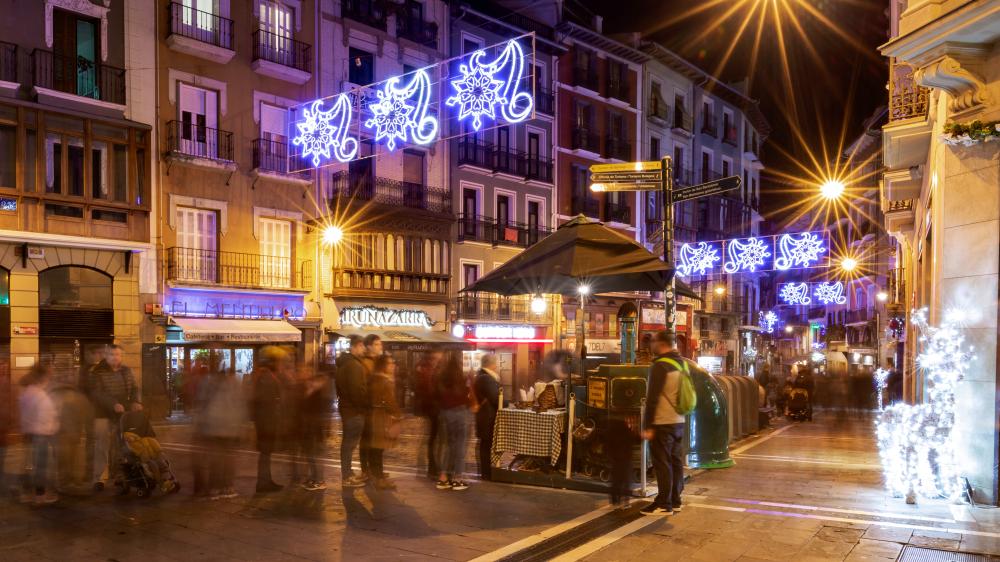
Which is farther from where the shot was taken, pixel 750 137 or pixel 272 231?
pixel 750 137

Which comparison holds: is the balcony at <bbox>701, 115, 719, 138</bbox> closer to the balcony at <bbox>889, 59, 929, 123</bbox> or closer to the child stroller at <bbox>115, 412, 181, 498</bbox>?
the balcony at <bbox>889, 59, 929, 123</bbox>

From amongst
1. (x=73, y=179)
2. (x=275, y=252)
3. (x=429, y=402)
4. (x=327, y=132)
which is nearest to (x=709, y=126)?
(x=275, y=252)

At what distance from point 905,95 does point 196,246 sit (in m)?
18.9

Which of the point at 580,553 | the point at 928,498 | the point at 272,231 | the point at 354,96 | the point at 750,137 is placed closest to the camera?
the point at 580,553

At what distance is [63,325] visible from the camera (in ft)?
64.4

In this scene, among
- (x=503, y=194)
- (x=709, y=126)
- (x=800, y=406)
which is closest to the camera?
(x=800, y=406)

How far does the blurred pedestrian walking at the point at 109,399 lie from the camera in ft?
29.3

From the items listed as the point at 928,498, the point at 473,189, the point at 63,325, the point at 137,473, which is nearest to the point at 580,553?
the point at 928,498

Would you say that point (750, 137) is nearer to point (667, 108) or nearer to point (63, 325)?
point (667, 108)

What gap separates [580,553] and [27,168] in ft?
60.2

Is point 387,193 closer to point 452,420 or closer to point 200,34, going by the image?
point 200,34

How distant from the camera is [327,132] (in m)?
16.9

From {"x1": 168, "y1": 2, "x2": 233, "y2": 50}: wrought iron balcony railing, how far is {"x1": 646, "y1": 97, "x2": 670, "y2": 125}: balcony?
24.5 meters

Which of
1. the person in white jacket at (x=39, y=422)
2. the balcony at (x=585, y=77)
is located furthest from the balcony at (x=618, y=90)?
the person in white jacket at (x=39, y=422)
